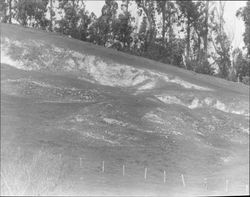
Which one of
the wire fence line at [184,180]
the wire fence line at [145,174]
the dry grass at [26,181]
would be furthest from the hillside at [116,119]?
the dry grass at [26,181]

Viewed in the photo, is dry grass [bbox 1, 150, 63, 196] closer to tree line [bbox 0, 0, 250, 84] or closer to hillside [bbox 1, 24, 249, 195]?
hillside [bbox 1, 24, 249, 195]

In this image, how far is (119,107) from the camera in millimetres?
52281

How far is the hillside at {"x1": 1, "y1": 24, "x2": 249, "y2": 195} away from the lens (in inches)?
1426

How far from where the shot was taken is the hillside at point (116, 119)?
36.2 metres

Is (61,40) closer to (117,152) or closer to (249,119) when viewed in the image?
(249,119)

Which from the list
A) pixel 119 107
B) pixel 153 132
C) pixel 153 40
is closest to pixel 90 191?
pixel 153 132

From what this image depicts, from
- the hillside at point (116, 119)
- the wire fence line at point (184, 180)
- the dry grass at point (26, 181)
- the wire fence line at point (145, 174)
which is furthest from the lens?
the hillside at point (116, 119)

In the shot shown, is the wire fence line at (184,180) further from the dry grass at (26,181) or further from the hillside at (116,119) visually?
the dry grass at (26,181)

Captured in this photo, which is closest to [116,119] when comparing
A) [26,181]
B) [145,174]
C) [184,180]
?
[145,174]

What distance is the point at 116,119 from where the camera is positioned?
4944cm

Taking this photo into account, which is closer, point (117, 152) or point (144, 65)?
point (117, 152)

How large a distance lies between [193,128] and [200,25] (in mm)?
44150

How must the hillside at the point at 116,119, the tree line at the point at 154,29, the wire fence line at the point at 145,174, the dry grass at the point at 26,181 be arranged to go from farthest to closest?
the tree line at the point at 154,29 → the hillside at the point at 116,119 → the wire fence line at the point at 145,174 → the dry grass at the point at 26,181

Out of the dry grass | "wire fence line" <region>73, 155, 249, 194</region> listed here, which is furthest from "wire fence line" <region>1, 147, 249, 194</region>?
the dry grass
